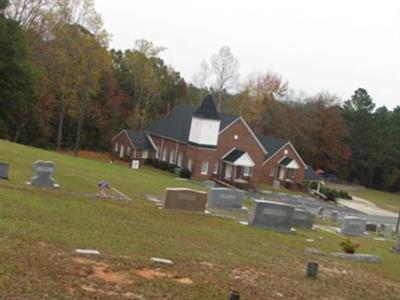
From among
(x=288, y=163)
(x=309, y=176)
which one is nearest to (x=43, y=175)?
(x=288, y=163)

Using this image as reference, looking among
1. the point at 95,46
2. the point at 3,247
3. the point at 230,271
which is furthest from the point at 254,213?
the point at 95,46

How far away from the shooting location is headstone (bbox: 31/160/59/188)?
25219 mm

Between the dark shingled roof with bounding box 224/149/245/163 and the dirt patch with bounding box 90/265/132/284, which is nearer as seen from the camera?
the dirt patch with bounding box 90/265/132/284

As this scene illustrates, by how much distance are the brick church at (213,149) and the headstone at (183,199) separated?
35.0m

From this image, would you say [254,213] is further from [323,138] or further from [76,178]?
[323,138]

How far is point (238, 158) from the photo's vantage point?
6297cm

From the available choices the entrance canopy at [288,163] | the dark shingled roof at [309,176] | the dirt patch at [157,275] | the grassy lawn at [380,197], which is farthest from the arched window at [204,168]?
the dirt patch at [157,275]

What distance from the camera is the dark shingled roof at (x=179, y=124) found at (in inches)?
2513

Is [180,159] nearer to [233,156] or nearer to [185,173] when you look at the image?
[185,173]

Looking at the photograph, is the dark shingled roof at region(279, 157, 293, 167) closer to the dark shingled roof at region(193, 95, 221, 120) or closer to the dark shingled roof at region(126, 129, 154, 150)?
the dark shingled roof at region(193, 95, 221, 120)

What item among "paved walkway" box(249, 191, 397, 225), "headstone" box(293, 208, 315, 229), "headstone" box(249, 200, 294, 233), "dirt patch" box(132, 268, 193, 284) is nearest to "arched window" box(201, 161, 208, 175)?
"paved walkway" box(249, 191, 397, 225)

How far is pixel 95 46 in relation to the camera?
5831 cm

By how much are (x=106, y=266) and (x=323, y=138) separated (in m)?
79.2

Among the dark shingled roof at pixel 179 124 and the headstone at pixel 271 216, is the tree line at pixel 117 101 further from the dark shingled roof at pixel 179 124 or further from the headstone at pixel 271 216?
the headstone at pixel 271 216
